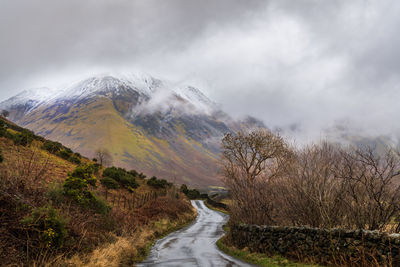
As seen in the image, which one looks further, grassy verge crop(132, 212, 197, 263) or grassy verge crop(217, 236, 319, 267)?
grassy verge crop(132, 212, 197, 263)

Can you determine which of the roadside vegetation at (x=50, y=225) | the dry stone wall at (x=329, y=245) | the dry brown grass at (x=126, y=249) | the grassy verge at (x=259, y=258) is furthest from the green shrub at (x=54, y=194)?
the dry stone wall at (x=329, y=245)

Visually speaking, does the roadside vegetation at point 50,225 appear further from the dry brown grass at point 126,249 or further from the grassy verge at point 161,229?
the grassy verge at point 161,229

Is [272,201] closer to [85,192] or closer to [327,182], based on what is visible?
[327,182]

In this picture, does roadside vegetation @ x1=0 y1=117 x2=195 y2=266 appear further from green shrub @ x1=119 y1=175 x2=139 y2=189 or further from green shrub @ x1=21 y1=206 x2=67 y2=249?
green shrub @ x1=119 y1=175 x2=139 y2=189

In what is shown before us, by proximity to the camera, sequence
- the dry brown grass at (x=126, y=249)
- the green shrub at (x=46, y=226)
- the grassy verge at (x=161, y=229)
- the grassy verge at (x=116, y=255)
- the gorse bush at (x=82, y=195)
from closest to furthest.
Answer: the green shrub at (x=46, y=226)
the grassy verge at (x=116, y=255)
the dry brown grass at (x=126, y=249)
the gorse bush at (x=82, y=195)
the grassy verge at (x=161, y=229)

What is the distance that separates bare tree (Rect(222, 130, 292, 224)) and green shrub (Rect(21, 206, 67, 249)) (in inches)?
527

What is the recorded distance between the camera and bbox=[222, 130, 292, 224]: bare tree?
21.4 meters

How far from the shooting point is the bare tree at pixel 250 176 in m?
21.4

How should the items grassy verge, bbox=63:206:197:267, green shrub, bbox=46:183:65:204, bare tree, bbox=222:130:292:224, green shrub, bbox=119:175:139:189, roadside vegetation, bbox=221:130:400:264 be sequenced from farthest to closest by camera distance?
green shrub, bbox=119:175:139:189, bare tree, bbox=222:130:292:224, green shrub, bbox=46:183:65:204, roadside vegetation, bbox=221:130:400:264, grassy verge, bbox=63:206:197:267

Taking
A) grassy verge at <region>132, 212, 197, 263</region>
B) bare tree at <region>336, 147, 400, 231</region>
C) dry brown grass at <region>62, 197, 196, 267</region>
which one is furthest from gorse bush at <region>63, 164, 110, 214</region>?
bare tree at <region>336, 147, 400, 231</region>

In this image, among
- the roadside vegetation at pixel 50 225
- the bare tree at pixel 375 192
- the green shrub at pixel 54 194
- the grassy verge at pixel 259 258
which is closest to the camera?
the roadside vegetation at pixel 50 225

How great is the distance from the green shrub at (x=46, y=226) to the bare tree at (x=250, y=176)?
13388mm

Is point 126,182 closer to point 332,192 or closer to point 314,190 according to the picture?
point 314,190

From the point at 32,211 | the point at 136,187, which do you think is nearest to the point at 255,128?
the point at 136,187
